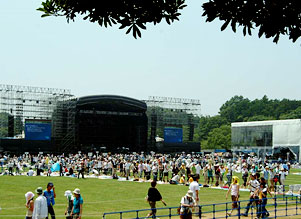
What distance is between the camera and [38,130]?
63.9m

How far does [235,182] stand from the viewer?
1850 centimetres

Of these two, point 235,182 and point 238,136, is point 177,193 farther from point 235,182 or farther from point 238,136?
point 238,136

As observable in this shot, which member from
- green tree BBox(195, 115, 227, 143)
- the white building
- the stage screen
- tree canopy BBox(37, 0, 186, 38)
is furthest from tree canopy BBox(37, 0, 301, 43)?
green tree BBox(195, 115, 227, 143)

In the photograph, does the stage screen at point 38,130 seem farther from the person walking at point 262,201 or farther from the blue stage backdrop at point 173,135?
the person walking at point 262,201

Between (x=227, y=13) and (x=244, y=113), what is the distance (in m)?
162

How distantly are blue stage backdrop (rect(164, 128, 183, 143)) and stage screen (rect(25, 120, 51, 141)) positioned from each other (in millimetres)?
20090

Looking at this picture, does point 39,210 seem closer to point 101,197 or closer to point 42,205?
point 42,205

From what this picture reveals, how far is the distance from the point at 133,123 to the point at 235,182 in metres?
57.0

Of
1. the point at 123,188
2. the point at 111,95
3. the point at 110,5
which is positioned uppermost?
the point at 111,95

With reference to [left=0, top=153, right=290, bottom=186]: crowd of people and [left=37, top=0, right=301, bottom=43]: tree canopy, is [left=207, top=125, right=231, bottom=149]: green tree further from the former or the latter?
[left=37, top=0, right=301, bottom=43]: tree canopy

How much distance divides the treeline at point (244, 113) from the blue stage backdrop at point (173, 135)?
40.9 metres

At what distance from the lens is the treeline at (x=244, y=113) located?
140 meters

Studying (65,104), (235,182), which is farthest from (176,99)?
(235,182)

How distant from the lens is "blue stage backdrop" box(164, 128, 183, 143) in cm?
7575
